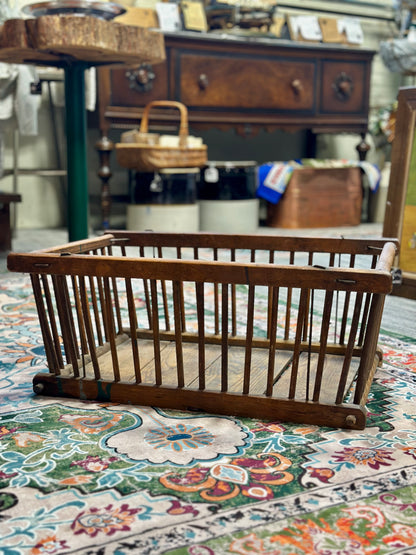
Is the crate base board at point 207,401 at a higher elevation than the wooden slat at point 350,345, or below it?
below

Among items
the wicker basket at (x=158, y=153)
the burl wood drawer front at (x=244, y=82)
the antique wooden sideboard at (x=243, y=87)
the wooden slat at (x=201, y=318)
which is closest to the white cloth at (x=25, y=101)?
the antique wooden sideboard at (x=243, y=87)

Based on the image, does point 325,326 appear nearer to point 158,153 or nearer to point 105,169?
point 158,153

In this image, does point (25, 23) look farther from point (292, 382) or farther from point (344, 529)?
point (344, 529)

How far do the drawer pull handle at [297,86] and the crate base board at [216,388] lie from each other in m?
3.02

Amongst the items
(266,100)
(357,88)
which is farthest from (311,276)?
(357,88)

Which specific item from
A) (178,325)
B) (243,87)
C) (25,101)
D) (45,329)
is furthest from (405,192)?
(25,101)

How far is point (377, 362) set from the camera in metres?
1.83

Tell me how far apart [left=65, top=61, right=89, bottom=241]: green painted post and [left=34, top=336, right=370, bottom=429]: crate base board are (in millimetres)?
1273

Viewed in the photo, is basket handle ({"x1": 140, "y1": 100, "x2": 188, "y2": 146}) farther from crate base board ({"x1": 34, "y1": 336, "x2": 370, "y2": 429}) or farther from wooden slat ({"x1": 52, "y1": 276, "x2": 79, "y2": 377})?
wooden slat ({"x1": 52, "y1": 276, "x2": 79, "y2": 377})

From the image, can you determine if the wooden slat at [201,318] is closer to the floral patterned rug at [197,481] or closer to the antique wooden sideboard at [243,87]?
the floral patterned rug at [197,481]

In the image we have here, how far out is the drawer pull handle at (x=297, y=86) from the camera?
4.43m

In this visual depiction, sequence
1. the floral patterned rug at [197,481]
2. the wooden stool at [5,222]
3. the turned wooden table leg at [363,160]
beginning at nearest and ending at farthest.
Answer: the floral patterned rug at [197,481] → the wooden stool at [5,222] → the turned wooden table leg at [363,160]

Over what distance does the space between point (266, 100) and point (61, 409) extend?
10.8 feet

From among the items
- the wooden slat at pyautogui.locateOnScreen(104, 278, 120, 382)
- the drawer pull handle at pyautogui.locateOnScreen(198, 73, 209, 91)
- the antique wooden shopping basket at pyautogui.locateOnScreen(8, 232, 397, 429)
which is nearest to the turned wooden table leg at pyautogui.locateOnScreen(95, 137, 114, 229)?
the drawer pull handle at pyautogui.locateOnScreen(198, 73, 209, 91)
